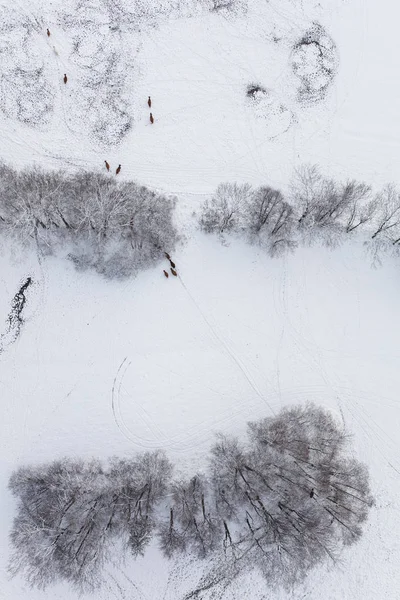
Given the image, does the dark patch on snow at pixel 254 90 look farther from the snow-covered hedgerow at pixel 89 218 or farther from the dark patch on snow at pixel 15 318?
the dark patch on snow at pixel 15 318

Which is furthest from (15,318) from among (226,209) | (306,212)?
(306,212)

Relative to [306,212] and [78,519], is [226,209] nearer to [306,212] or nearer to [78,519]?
[306,212]

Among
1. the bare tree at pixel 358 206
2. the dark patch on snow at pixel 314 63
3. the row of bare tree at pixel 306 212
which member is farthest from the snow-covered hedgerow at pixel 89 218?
the dark patch on snow at pixel 314 63

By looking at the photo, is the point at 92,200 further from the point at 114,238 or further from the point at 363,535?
the point at 363,535

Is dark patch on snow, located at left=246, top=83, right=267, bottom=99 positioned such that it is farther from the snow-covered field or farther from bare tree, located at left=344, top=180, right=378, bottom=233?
bare tree, located at left=344, top=180, right=378, bottom=233

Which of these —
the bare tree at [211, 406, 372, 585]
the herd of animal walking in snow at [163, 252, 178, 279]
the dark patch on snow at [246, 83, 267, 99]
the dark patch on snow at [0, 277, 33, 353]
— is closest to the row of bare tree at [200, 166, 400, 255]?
the herd of animal walking in snow at [163, 252, 178, 279]

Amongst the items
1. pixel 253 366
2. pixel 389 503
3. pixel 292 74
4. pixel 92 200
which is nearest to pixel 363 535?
pixel 389 503
